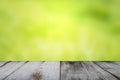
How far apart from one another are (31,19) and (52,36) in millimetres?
261

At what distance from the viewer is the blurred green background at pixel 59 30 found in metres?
1.83

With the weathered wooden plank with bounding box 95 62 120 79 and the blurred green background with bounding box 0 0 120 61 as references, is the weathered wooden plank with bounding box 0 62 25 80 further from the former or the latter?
the weathered wooden plank with bounding box 95 62 120 79

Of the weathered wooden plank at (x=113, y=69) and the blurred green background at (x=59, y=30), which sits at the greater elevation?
the blurred green background at (x=59, y=30)

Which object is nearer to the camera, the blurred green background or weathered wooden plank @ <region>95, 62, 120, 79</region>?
weathered wooden plank @ <region>95, 62, 120, 79</region>

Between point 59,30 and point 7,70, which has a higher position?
point 59,30

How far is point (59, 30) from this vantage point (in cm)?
184

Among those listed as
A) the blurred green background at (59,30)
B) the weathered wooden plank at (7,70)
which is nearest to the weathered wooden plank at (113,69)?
the blurred green background at (59,30)

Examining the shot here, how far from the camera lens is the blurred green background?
1.83 m

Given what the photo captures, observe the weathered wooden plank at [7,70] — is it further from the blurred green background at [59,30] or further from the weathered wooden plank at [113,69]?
the weathered wooden plank at [113,69]

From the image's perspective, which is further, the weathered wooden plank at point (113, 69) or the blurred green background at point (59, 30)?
the blurred green background at point (59, 30)

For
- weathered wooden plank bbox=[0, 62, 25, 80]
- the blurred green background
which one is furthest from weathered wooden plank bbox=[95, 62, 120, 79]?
weathered wooden plank bbox=[0, 62, 25, 80]

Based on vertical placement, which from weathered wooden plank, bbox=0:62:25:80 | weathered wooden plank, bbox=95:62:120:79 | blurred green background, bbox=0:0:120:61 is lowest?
weathered wooden plank, bbox=95:62:120:79

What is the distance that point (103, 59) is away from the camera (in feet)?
6.10

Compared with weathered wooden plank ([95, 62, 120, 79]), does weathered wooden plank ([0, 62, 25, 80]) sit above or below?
above
